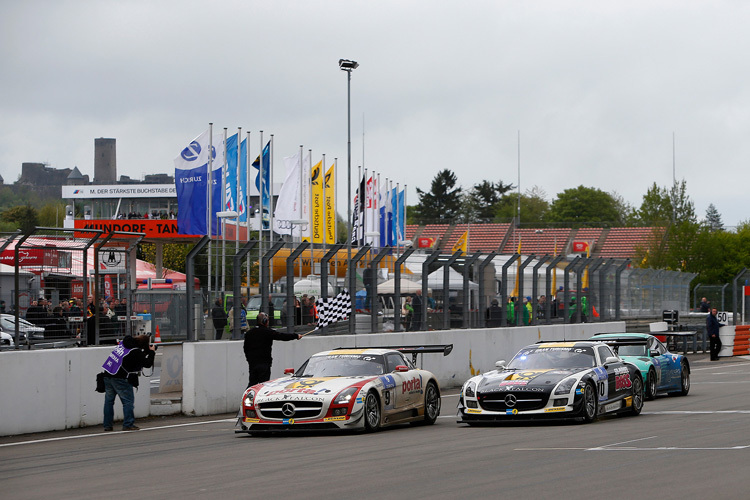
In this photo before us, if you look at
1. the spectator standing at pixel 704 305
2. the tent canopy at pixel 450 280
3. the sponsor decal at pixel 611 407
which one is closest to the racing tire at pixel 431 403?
the sponsor decal at pixel 611 407

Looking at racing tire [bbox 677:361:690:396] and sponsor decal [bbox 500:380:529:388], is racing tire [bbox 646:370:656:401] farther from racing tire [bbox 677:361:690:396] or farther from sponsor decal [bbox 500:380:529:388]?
sponsor decal [bbox 500:380:529:388]

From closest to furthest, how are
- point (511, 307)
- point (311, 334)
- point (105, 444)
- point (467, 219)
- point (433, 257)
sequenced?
point (105, 444) < point (311, 334) < point (433, 257) < point (511, 307) < point (467, 219)

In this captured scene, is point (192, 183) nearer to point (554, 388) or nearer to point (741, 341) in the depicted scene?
point (741, 341)

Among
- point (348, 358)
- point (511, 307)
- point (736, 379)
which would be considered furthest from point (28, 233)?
point (736, 379)

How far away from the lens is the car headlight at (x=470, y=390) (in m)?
14.8

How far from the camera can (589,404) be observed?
1469 cm

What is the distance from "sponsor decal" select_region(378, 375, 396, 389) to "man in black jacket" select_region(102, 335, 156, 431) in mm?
3523

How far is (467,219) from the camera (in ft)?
448

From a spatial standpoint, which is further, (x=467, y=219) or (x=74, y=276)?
(x=467, y=219)

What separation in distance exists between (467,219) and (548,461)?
12680cm

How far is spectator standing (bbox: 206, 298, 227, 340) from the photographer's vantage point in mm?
18562

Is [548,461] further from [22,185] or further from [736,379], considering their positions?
[22,185]

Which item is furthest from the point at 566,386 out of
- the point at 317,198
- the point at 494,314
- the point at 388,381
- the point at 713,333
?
the point at 317,198

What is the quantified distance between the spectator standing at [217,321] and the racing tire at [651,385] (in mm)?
7538
